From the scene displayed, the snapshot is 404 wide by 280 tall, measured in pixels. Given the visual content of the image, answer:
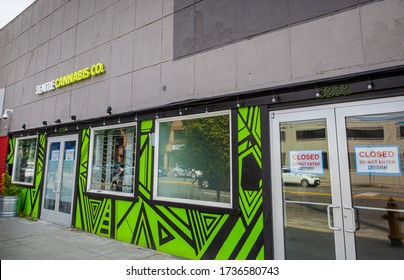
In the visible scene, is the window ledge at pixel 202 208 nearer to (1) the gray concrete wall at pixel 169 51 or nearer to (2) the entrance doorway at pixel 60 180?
(1) the gray concrete wall at pixel 169 51

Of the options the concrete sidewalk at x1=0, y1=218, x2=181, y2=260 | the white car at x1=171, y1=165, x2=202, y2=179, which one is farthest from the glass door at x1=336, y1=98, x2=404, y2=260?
the concrete sidewalk at x1=0, y1=218, x2=181, y2=260

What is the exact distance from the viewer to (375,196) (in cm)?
332

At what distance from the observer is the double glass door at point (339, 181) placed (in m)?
3.26

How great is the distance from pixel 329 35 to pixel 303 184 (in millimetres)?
2206

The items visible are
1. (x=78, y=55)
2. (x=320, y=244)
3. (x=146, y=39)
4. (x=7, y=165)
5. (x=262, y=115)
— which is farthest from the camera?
(x=7, y=165)

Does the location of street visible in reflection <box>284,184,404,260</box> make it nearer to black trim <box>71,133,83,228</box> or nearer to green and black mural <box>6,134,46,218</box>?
black trim <box>71,133,83,228</box>

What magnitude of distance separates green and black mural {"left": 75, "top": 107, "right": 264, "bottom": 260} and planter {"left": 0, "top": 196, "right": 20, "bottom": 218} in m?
3.85

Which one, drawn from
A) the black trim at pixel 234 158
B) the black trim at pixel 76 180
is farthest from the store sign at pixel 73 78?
the black trim at pixel 234 158

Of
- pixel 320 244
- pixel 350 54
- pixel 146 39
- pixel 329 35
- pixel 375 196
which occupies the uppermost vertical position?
Result: pixel 146 39

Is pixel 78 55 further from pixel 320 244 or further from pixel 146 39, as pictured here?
pixel 320 244

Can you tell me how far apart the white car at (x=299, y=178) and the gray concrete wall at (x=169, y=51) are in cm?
139

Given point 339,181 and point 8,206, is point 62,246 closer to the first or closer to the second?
point 8,206

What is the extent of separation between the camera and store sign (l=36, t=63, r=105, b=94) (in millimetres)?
7175
